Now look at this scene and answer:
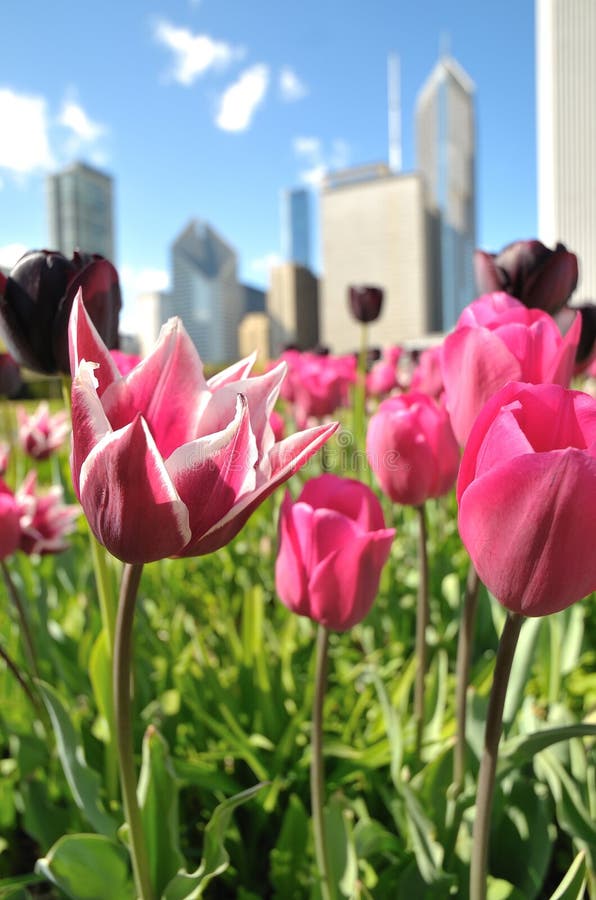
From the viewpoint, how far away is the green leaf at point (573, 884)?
410 millimetres

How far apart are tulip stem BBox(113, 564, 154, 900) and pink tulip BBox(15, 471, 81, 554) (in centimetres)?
53

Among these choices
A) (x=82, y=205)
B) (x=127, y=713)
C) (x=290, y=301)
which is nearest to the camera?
(x=127, y=713)

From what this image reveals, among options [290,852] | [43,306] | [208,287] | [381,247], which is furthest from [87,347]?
[208,287]

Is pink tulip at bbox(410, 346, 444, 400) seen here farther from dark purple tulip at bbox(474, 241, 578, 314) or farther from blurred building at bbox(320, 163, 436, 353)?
blurred building at bbox(320, 163, 436, 353)

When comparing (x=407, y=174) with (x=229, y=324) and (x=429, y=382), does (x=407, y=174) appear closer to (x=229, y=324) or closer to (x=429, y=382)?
(x=229, y=324)

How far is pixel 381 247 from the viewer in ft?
156

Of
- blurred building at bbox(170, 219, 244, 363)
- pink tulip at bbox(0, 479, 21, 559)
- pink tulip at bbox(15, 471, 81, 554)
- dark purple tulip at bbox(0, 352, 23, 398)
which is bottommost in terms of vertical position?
pink tulip at bbox(15, 471, 81, 554)

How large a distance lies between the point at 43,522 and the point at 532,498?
797 millimetres

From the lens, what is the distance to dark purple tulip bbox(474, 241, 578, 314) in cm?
58

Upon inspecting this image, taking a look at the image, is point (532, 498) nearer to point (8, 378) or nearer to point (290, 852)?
point (290, 852)

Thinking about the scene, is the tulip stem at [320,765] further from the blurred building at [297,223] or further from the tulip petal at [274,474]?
the blurred building at [297,223]

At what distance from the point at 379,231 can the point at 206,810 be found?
164 ft

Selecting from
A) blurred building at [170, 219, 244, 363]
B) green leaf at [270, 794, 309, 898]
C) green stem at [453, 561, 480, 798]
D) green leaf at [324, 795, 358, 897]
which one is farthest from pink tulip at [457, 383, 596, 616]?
blurred building at [170, 219, 244, 363]

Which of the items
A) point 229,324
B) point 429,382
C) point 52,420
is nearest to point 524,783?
point 429,382
